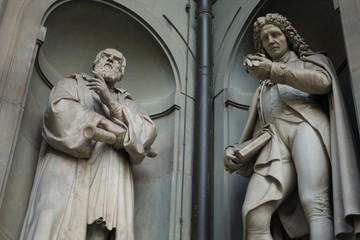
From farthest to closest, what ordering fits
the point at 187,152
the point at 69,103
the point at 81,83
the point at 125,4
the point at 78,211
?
the point at 125,4 < the point at 187,152 < the point at 81,83 < the point at 69,103 < the point at 78,211

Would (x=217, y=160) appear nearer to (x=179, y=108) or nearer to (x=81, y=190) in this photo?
(x=179, y=108)

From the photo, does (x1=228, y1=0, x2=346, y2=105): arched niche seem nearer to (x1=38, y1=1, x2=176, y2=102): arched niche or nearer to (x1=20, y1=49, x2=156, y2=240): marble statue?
(x1=38, y1=1, x2=176, y2=102): arched niche

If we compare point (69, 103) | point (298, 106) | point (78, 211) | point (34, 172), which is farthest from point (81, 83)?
point (298, 106)

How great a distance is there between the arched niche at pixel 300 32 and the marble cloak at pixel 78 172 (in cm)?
87

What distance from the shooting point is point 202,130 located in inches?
207

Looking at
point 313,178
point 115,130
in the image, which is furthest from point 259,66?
point 115,130

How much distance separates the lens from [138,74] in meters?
5.87

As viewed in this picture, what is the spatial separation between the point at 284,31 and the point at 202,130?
1.20 meters

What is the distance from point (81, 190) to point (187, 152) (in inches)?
48.9

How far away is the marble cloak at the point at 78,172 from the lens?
4.10m

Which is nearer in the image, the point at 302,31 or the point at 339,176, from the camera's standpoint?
the point at 339,176

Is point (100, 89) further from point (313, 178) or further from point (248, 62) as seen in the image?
point (313, 178)

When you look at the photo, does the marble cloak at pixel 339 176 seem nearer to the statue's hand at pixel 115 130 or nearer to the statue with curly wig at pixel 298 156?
the statue with curly wig at pixel 298 156

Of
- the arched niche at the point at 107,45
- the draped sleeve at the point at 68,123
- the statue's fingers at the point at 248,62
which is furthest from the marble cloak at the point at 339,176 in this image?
the arched niche at the point at 107,45
